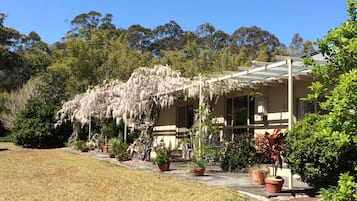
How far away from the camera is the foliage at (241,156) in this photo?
11.7 m

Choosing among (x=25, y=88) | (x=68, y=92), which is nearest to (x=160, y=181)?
(x=68, y=92)

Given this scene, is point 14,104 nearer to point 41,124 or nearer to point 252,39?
point 41,124

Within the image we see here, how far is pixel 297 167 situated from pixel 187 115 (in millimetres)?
12172

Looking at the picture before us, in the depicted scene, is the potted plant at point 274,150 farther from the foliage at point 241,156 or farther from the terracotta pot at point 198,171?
the foliage at point 241,156

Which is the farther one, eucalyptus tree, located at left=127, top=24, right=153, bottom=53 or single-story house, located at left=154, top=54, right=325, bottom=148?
eucalyptus tree, located at left=127, top=24, right=153, bottom=53

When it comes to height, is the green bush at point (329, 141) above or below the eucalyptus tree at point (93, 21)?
below

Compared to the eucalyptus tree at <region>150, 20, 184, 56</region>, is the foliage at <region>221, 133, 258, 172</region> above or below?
below

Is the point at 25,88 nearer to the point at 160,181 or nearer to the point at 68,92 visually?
the point at 68,92

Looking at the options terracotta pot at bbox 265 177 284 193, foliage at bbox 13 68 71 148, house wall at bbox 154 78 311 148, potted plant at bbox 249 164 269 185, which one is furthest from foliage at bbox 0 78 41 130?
terracotta pot at bbox 265 177 284 193

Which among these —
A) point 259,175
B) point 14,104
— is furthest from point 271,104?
point 14,104

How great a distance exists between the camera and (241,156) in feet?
38.8

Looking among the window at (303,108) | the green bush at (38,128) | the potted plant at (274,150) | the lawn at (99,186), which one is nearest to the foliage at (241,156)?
the window at (303,108)

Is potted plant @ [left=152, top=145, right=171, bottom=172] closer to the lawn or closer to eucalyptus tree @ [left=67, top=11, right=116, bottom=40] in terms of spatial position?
the lawn

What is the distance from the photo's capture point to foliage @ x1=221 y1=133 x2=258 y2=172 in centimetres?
1172
